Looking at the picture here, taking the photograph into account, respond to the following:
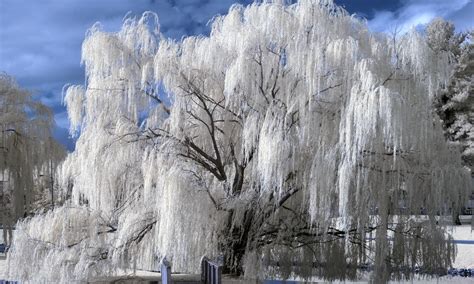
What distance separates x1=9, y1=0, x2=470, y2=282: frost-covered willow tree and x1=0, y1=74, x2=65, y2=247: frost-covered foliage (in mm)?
2921

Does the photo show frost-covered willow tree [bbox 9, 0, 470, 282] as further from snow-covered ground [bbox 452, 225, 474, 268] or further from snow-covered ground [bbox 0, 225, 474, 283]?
snow-covered ground [bbox 452, 225, 474, 268]

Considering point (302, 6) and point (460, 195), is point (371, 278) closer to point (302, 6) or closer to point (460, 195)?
point (460, 195)

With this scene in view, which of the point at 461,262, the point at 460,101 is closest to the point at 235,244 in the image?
the point at 461,262

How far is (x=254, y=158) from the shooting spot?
9070 mm

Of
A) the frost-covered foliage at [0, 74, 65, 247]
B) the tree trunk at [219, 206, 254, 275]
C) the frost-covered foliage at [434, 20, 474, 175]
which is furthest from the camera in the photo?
the frost-covered foliage at [434, 20, 474, 175]

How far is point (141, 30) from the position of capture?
9977 millimetres

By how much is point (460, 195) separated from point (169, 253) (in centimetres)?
417

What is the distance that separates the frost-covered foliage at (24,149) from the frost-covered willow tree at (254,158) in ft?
9.58

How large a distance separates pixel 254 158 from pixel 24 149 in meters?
6.09

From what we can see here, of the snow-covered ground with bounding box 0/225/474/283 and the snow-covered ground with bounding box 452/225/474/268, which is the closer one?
the snow-covered ground with bounding box 0/225/474/283

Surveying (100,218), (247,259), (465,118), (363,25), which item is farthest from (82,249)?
(465,118)

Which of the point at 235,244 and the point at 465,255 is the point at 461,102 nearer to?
the point at 465,255

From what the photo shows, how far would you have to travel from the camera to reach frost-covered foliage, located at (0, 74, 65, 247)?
1291 cm

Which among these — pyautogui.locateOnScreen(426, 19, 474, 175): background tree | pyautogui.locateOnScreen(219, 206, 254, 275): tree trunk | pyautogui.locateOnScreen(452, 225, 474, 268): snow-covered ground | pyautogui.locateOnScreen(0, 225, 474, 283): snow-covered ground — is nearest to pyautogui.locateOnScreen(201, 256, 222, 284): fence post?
pyautogui.locateOnScreen(219, 206, 254, 275): tree trunk
